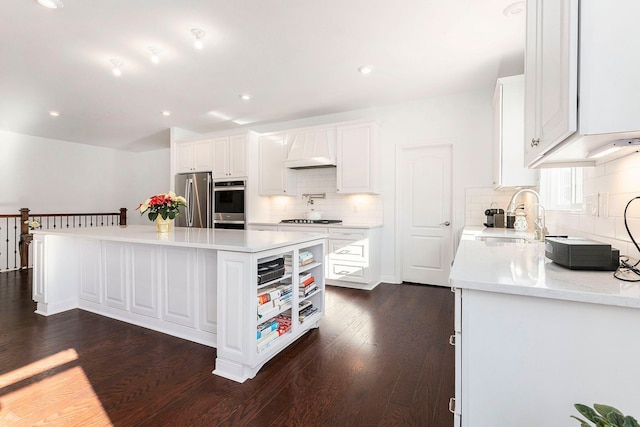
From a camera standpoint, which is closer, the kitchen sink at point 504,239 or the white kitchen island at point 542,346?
the white kitchen island at point 542,346

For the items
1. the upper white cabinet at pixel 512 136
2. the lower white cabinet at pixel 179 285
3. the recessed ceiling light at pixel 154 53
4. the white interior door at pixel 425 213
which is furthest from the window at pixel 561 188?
the recessed ceiling light at pixel 154 53

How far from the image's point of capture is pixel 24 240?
5.23 m

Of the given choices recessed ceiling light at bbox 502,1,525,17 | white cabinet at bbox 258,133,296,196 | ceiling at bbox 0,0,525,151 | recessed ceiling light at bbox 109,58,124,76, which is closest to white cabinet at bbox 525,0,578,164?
recessed ceiling light at bbox 502,1,525,17

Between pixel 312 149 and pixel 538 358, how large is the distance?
13.0 feet

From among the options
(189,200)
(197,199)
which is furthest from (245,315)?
(189,200)

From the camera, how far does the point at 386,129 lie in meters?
4.43

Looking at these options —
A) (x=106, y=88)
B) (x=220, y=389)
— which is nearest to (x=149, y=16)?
(x=106, y=88)

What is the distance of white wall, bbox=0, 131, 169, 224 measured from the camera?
5.96 m

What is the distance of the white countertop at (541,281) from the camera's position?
0.88 metres

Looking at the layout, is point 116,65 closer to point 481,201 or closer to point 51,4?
point 51,4

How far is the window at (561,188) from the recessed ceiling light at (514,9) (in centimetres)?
128

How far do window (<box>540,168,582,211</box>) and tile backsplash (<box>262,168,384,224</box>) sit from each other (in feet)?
6.90

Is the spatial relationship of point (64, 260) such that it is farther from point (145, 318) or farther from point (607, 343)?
A: point (607, 343)

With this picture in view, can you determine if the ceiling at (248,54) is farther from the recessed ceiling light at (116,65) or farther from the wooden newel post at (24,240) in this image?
the wooden newel post at (24,240)
